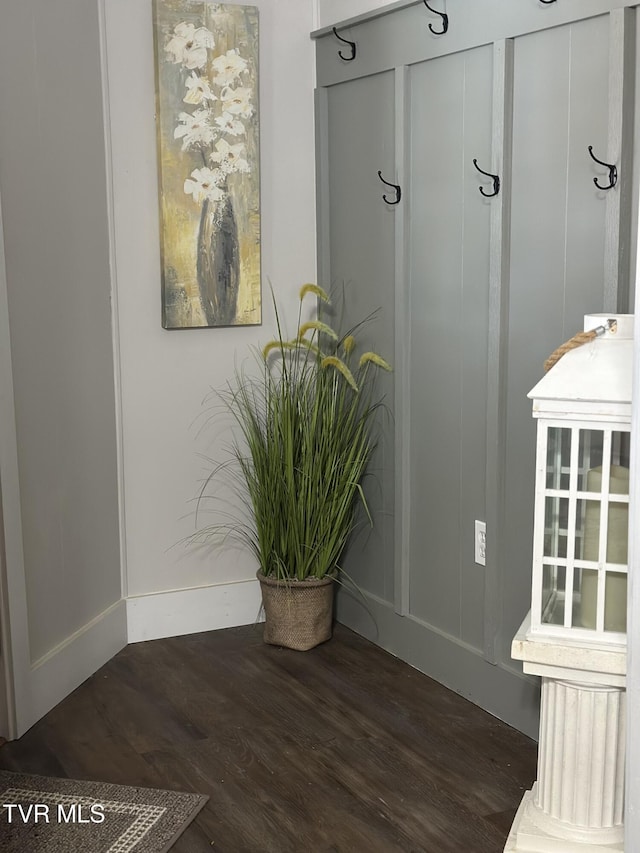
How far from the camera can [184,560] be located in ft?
11.6

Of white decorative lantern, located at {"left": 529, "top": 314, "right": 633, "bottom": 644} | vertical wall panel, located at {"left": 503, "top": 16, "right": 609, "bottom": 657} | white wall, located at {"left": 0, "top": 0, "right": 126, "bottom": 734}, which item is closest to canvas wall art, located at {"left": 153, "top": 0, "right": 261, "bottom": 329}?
white wall, located at {"left": 0, "top": 0, "right": 126, "bottom": 734}

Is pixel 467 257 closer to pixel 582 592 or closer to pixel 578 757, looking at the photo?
pixel 582 592

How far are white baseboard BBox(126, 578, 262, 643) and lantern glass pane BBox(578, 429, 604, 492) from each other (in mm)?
1880

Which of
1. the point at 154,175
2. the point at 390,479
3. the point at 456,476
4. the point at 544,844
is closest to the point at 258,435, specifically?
the point at 390,479

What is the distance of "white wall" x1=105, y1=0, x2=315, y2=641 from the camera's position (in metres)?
3.31

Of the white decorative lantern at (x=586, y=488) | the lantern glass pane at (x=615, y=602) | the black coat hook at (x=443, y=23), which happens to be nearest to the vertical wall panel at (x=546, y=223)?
the black coat hook at (x=443, y=23)

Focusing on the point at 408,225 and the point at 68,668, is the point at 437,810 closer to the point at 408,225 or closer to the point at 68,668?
the point at 68,668

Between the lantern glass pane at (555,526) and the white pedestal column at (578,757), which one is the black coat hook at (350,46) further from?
the white pedestal column at (578,757)

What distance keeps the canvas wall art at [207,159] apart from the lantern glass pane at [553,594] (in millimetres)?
1759

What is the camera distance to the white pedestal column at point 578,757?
1972mm

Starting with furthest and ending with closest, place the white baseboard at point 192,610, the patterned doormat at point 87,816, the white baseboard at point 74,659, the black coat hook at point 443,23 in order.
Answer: the white baseboard at point 192,610, the white baseboard at point 74,659, the black coat hook at point 443,23, the patterned doormat at point 87,816

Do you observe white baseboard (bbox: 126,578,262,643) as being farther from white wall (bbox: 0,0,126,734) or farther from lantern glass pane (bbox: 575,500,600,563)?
lantern glass pane (bbox: 575,500,600,563)

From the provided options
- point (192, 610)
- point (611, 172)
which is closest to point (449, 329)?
point (611, 172)

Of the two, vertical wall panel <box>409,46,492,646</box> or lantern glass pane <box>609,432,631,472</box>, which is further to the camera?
vertical wall panel <box>409,46,492,646</box>
